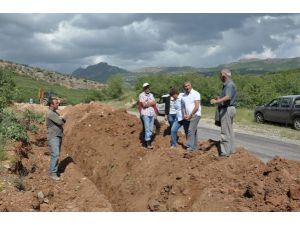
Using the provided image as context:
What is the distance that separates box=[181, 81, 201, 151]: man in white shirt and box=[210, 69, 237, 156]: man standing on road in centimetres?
103

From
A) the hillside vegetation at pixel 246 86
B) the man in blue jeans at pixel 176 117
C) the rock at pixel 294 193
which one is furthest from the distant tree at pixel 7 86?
the hillside vegetation at pixel 246 86

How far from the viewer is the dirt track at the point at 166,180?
8.23 m

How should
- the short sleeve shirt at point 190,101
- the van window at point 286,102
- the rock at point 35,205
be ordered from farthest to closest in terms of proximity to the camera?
the van window at point 286,102
the short sleeve shirt at point 190,101
the rock at point 35,205

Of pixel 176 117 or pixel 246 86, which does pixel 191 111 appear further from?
pixel 246 86

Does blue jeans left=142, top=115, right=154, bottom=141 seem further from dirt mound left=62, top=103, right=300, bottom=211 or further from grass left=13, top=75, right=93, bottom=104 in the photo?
grass left=13, top=75, right=93, bottom=104

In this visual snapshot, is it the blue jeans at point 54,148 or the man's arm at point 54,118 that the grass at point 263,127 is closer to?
the blue jeans at point 54,148

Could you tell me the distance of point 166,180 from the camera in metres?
10.4

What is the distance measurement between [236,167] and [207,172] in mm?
690

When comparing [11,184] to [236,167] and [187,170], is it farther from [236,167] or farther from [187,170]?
[236,167]

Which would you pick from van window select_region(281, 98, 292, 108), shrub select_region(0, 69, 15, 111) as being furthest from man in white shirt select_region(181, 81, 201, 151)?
van window select_region(281, 98, 292, 108)

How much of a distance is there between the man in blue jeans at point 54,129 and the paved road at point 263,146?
689cm

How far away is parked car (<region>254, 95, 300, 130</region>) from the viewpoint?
24.5 m

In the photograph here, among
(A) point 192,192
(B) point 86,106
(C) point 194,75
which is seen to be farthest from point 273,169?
(C) point 194,75

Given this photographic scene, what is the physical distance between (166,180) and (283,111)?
1659 cm
